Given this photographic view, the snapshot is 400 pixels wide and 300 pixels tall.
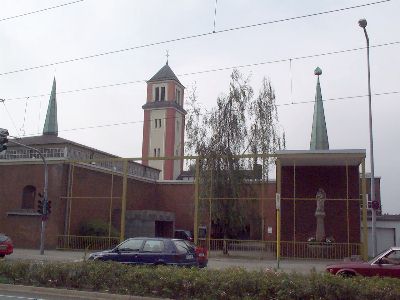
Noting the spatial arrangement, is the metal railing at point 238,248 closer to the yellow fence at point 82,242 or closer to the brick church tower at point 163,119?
the yellow fence at point 82,242

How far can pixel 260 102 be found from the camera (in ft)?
129

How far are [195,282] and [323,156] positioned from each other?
1841cm

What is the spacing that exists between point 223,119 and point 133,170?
759 inches

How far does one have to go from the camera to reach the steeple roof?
74.4 metres

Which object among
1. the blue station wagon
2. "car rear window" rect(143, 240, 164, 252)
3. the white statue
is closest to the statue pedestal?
the white statue

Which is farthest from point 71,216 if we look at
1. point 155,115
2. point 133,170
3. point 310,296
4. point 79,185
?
point 155,115

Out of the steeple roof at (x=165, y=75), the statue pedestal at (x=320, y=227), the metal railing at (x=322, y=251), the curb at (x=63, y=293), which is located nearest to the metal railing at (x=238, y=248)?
the metal railing at (x=322, y=251)

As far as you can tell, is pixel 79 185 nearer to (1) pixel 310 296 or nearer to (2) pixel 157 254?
(2) pixel 157 254

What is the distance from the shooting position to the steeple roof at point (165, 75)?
74.4 meters

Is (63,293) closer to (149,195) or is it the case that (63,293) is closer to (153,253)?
(153,253)

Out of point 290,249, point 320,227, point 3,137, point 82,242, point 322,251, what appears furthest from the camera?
point 82,242

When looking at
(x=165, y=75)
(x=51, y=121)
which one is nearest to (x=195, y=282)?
(x=51, y=121)

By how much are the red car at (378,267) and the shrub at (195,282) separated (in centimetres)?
332

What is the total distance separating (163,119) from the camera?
72562 millimetres
